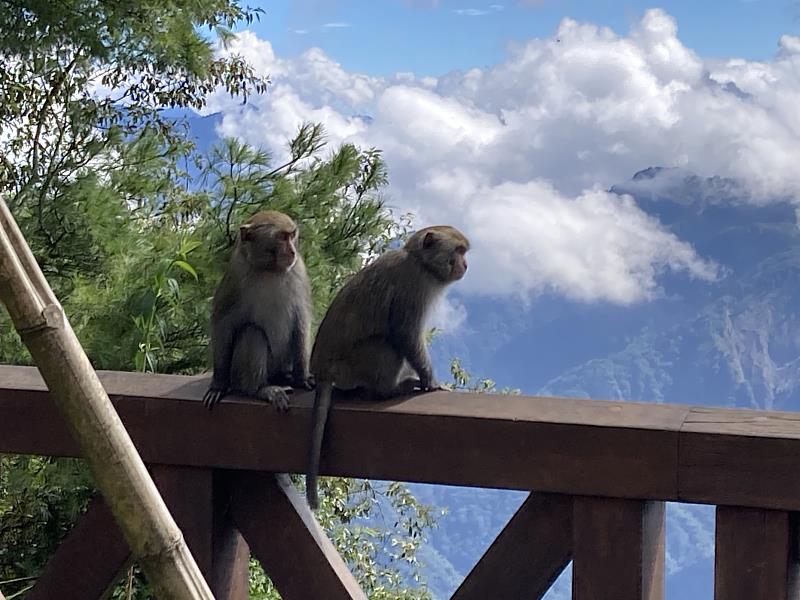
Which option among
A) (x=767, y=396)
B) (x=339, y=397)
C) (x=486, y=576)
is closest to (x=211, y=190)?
(x=339, y=397)

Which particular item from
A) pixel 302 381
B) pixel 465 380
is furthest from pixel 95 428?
pixel 465 380

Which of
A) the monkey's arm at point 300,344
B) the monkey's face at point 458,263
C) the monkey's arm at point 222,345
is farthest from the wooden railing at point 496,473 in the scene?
the monkey's face at point 458,263

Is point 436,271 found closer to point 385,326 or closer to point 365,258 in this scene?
point 385,326

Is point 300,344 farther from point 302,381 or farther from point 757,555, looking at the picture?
point 757,555

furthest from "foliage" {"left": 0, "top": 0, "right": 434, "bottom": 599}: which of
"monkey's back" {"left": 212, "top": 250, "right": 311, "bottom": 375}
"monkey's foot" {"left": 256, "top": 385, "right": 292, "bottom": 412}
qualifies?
"monkey's foot" {"left": 256, "top": 385, "right": 292, "bottom": 412}

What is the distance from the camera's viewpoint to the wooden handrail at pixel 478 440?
1.47 meters

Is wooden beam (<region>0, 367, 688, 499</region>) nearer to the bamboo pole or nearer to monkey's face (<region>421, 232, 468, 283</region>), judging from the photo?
the bamboo pole

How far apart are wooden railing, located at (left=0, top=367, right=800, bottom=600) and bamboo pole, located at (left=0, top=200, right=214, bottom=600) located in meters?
0.85

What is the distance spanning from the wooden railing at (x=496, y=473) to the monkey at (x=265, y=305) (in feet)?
4.08

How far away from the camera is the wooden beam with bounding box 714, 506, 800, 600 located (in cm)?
145

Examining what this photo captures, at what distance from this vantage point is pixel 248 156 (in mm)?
6270

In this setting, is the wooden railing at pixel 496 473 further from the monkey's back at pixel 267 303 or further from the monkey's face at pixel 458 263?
the monkey's face at pixel 458 263

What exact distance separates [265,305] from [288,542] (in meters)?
1.65

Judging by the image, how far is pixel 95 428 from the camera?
2.49 feet
